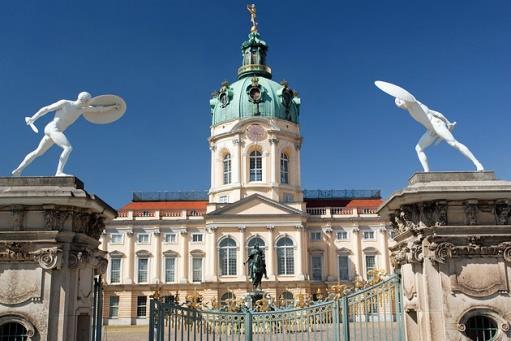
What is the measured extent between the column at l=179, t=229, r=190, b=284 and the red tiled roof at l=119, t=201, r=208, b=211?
4130 millimetres

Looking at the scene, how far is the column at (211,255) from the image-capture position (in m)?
52.2

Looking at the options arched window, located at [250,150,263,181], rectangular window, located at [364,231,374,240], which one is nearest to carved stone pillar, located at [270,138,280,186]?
arched window, located at [250,150,263,181]

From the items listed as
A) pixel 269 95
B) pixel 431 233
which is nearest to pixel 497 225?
pixel 431 233

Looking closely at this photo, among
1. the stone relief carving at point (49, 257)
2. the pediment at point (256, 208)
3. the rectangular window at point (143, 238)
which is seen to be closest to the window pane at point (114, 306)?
the rectangular window at point (143, 238)

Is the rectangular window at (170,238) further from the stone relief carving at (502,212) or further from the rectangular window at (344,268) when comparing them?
the stone relief carving at (502,212)

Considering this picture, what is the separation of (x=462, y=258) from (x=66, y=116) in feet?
26.6

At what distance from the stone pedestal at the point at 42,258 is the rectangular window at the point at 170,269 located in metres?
45.4

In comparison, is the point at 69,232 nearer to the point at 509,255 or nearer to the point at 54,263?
the point at 54,263

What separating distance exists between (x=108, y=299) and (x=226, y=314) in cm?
4468

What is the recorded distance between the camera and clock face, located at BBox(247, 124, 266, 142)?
183ft

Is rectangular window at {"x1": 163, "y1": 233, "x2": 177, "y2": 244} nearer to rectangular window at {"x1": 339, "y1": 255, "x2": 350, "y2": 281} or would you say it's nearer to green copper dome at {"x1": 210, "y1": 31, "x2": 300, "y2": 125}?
green copper dome at {"x1": 210, "y1": 31, "x2": 300, "y2": 125}

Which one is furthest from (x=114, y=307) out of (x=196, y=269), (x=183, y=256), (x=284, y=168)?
(x=284, y=168)

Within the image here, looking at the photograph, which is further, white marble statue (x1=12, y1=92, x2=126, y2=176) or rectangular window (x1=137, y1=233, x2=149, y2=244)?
rectangular window (x1=137, y1=233, x2=149, y2=244)

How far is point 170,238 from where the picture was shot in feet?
184
